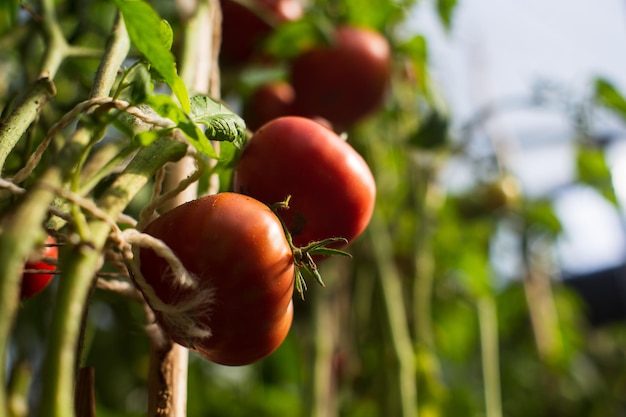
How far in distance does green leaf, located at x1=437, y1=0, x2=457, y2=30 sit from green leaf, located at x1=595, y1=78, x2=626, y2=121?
0.21 meters

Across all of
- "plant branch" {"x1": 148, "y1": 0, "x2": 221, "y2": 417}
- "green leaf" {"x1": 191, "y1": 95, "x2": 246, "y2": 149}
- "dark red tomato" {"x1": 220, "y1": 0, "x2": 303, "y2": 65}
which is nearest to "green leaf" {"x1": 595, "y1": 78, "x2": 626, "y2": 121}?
"dark red tomato" {"x1": 220, "y1": 0, "x2": 303, "y2": 65}

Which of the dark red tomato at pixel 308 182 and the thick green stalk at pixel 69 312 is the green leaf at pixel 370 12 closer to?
the dark red tomato at pixel 308 182

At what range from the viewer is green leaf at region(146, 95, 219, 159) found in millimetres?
269

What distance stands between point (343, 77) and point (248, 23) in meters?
0.12

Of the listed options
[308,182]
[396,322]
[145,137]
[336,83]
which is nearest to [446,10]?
[336,83]

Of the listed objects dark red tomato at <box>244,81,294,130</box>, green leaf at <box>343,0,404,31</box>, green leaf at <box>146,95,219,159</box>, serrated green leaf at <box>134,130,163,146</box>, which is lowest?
serrated green leaf at <box>134,130,163,146</box>

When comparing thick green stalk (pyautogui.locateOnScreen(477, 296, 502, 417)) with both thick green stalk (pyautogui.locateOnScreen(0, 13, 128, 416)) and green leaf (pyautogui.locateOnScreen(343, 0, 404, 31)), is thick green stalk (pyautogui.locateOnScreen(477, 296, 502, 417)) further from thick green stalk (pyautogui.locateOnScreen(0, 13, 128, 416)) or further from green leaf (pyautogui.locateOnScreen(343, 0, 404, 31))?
thick green stalk (pyautogui.locateOnScreen(0, 13, 128, 416))

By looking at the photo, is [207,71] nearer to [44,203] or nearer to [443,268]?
[44,203]

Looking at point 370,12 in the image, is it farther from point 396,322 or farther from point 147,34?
point 147,34

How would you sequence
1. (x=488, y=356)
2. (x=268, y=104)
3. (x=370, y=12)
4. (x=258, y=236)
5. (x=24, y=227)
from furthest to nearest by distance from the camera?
(x=488, y=356), (x=370, y=12), (x=268, y=104), (x=258, y=236), (x=24, y=227)

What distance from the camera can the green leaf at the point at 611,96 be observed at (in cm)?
85

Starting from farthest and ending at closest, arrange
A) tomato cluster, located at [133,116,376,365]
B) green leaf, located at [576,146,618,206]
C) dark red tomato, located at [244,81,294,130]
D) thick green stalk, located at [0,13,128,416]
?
green leaf, located at [576,146,618,206] < dark red tomato, located at [244,81,294,130] < tomato cluster, located at [133,116,376,365] < thick green stalk, located at [0,13,128,416]

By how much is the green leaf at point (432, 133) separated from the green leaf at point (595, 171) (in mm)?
494

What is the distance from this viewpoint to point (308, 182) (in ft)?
1.20
